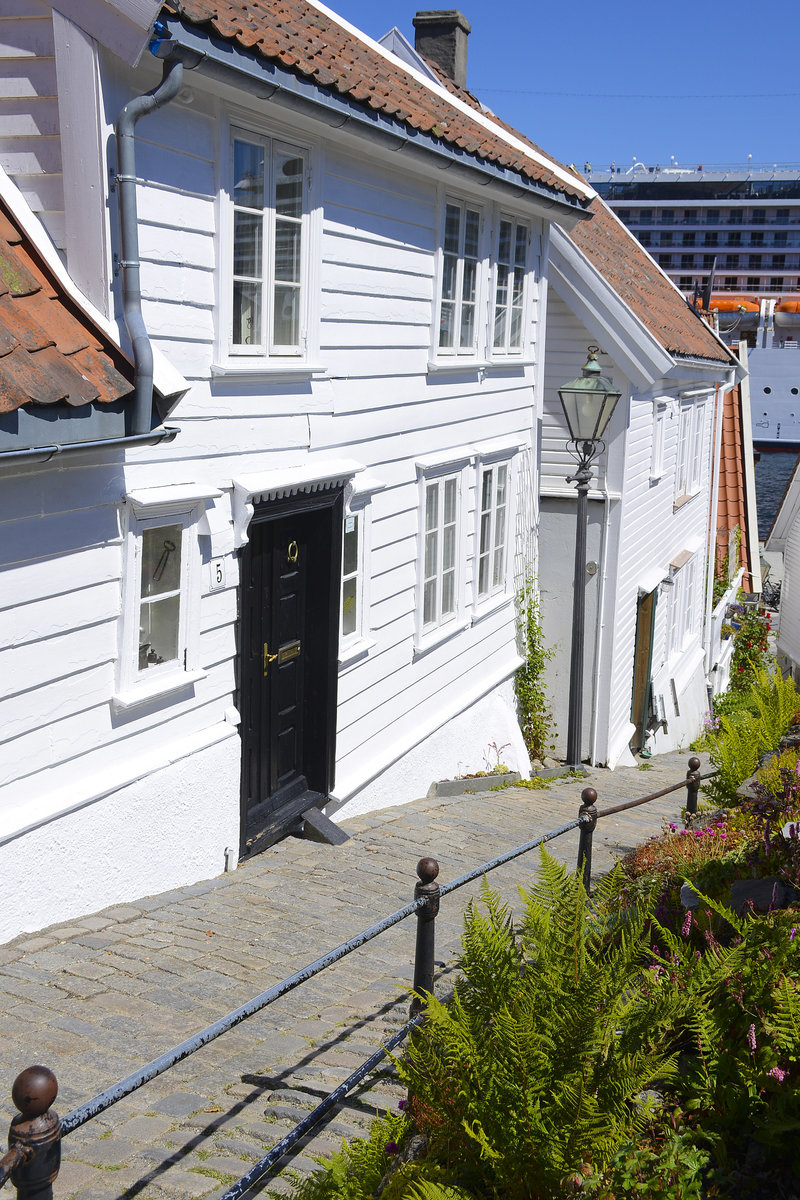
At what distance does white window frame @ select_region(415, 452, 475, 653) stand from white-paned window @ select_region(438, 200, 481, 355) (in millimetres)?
1072

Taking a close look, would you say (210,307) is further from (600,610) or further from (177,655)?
(600,610)

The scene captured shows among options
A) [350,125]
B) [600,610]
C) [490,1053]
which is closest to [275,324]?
[350,125]

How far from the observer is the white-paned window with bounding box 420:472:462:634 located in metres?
10.1

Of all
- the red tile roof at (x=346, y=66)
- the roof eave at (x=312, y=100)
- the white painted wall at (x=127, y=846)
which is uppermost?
the red tile roof at (x=346, y=66)

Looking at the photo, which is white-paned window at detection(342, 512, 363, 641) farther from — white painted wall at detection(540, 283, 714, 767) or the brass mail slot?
white painted wall at detection(540, 283, 714, 767)

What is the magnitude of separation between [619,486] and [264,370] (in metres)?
→ 7.87

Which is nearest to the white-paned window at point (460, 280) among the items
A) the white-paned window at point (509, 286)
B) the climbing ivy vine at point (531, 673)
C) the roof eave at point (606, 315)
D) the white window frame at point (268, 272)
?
the white-paned window at point (509, 286)

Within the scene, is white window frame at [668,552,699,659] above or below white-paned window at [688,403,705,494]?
below

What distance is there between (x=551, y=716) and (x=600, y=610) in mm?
1469

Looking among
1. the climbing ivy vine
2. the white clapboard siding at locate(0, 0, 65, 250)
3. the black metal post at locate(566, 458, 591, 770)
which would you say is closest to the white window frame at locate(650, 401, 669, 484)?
the climbing ivy vine

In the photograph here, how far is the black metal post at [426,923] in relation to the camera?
14.1 feet

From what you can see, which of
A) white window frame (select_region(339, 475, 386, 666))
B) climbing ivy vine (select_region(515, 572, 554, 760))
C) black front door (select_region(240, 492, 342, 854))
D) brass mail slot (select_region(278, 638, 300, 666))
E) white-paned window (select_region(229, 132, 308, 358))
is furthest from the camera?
climbing ivy vine (select_region(515, 572, 554, 760))

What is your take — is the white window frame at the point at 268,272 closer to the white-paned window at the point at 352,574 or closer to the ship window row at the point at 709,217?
the white-paned window at the point at 352,574

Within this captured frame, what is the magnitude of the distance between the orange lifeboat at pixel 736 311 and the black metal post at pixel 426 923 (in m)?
27.1
